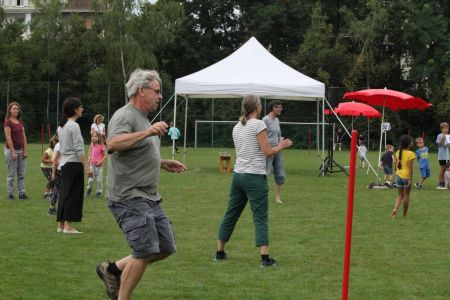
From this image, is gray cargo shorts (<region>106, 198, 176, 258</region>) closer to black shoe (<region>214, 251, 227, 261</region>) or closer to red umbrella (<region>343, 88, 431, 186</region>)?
black shoe (<region>214, 251, 227, 261</region>)

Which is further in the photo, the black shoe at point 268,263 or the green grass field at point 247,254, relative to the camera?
the black shoe at point 268,263

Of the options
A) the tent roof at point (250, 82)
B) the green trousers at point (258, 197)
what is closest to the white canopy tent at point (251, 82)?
the tent roof at point (250, 82)

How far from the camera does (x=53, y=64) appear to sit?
5384cm

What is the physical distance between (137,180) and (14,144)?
29.6 feet

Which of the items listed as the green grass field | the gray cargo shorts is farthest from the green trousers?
the gray cargo shorts

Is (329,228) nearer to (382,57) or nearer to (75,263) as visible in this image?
(75,263)

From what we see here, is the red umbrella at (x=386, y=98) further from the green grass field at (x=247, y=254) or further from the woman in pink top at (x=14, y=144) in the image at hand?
the woman in pink top at (x=14, y=144)

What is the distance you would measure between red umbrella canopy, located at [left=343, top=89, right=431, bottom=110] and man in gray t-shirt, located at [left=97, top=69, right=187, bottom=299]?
1351 cm

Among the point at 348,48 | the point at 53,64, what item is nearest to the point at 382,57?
the point at 348,48

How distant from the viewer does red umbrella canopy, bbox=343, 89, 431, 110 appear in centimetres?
1889

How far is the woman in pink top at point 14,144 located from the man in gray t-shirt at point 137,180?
859 centimetres

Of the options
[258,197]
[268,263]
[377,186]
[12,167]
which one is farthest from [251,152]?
[377,186]

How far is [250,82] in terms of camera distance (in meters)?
21.1

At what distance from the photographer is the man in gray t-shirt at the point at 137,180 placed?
5.71 meters
